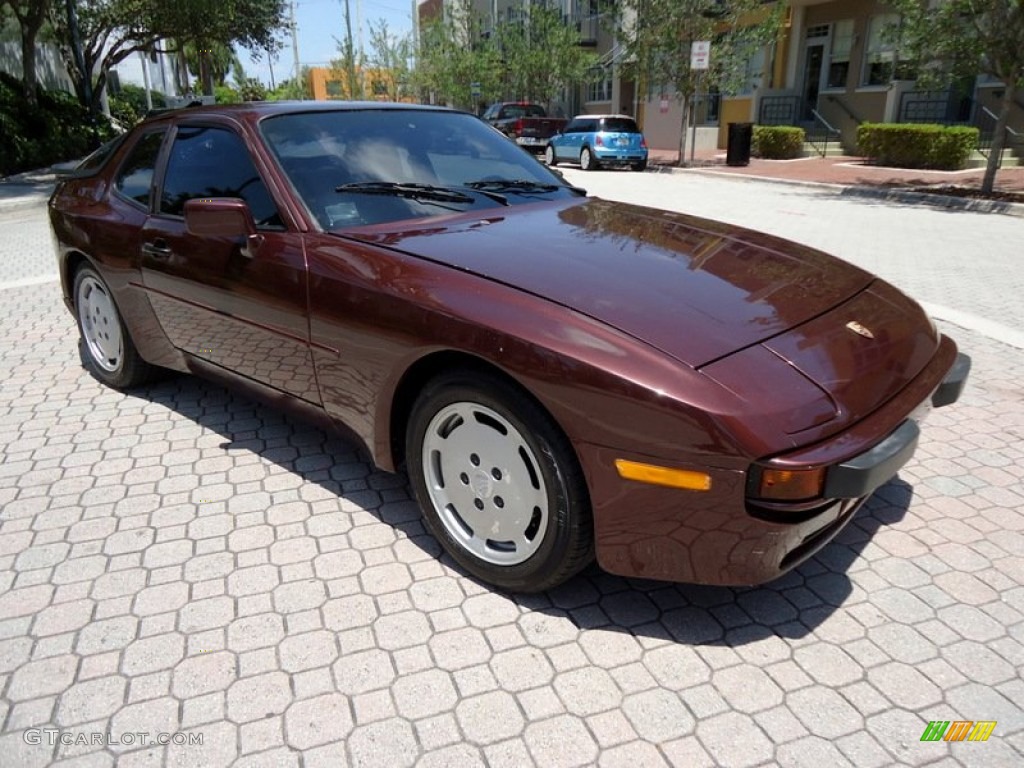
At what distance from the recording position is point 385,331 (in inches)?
101

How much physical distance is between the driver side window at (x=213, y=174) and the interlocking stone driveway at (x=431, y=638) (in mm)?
1241

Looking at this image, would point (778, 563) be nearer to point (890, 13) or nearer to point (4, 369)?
point (4, 369)

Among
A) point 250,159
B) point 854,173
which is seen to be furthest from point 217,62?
point 250,159

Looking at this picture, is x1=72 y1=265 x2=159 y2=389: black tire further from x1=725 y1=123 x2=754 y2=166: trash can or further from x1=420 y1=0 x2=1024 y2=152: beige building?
x1=420 y1=0 x2=1024 y2=152: beige building

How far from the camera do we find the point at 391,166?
10.8 feet

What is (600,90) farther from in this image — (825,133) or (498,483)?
(498,483)

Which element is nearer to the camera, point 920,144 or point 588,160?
point 920,144

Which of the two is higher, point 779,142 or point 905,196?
point 779,142

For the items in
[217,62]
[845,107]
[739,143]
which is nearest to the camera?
[739,143]

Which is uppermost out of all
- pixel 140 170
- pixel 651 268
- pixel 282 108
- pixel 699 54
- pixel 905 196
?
pixel 699 54

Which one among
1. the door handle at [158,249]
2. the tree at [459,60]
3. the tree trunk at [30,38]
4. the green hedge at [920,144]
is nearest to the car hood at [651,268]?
the door handle at [158,249]

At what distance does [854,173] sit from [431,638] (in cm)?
1852

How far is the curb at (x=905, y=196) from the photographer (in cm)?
1223

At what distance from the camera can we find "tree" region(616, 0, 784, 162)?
20766 mm
